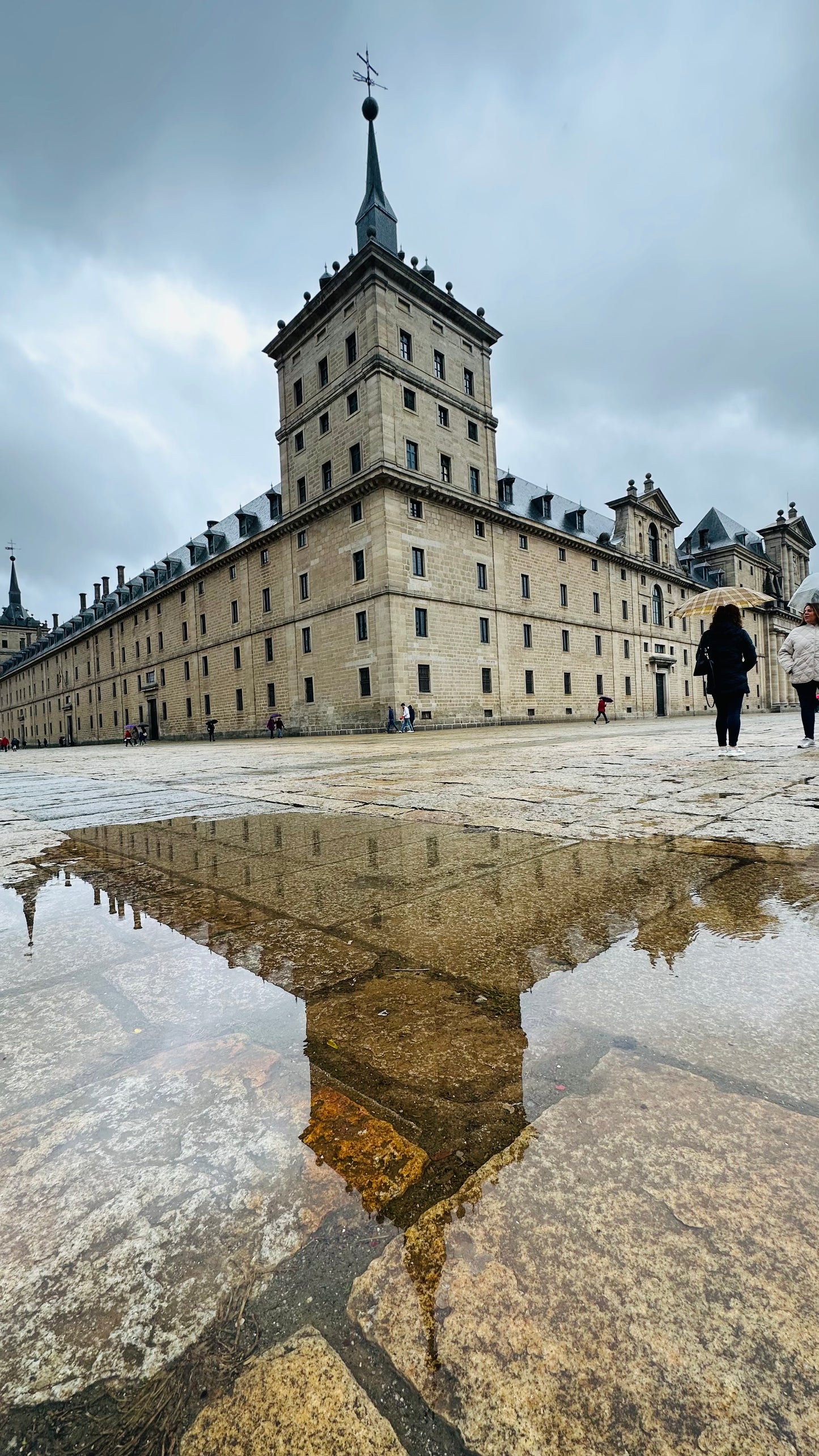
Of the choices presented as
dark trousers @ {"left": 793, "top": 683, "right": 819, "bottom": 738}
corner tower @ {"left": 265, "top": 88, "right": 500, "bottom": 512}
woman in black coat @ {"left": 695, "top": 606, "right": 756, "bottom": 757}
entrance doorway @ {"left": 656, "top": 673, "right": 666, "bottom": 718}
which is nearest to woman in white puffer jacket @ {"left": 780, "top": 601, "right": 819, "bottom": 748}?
dark trousers @ {"left": 793, "top": 683, "right": 819, "bottom": 738}

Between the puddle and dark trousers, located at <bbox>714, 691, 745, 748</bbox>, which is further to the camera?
dark trousers, located at <bbox>714, 691, 745, 748</bbox>

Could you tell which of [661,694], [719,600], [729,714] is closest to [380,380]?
A: [719,600]

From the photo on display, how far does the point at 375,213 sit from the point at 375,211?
49mm

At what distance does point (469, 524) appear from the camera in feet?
95.8

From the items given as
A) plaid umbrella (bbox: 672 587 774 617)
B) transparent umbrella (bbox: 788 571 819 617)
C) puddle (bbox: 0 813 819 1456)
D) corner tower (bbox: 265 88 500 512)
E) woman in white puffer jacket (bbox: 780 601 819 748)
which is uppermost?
corner tower (bbox: 265 88 500 512)

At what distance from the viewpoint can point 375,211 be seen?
29.1 metres

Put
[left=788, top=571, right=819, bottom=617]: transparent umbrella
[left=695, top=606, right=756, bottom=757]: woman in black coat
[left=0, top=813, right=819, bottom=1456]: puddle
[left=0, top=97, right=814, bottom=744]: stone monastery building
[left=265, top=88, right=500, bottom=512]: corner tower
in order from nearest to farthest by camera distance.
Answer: [left=0, top=813, right=819, bottom=1456]: puddle, [left=695, top=606, right=756, bottom=757]: woman in black coat, [left=265, top=88, right=500, bottom=512]: corner tower, [left=0, top=97, right=814, bottom=744]: stone monastery building, [left=788, top=571, right=819, bottom=617]: transparent umbrella

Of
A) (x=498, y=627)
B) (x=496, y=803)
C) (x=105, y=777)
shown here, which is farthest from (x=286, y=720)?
(x=496, y=803)

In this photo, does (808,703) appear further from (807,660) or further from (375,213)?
(375,213)

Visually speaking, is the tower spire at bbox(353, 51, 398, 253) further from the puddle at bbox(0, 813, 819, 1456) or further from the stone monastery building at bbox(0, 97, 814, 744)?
the puddle at bbox(0, 813, 819, 1456)

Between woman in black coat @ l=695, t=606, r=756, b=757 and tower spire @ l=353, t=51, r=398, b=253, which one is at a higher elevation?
tower spire @ l=353, t=51, r=398, b=253

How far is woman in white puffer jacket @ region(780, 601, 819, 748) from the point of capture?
7234 mm

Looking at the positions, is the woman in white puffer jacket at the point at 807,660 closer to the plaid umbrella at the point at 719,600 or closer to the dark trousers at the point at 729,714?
the dark trousers at the point at 729,714

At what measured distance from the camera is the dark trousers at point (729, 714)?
6.95 metres
